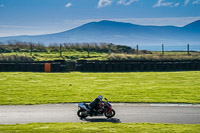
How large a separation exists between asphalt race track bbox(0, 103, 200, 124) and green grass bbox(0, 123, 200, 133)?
1186mm

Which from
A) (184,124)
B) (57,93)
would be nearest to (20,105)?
(57,93)

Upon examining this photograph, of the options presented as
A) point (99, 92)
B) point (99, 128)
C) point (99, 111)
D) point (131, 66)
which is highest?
point (131, 66)

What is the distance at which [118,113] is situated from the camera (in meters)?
16.0

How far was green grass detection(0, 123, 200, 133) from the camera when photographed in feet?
39.0

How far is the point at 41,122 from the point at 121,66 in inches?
968

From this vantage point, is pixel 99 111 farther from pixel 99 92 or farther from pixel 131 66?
pixel 131 66

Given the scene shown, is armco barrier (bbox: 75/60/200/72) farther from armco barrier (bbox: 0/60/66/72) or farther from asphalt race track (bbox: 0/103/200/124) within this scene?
asphalt race track (bbox: 0/103/200/124)

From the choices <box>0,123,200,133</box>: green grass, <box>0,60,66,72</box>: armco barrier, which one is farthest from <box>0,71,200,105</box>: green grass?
<box>0,60,66,72</box>: armco barrier

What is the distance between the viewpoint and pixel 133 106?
17672 millimetres

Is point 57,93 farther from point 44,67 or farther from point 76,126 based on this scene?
point 44,67

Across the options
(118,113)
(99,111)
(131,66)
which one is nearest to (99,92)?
(118,113)

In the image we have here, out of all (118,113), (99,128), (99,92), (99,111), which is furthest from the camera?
(99,92)

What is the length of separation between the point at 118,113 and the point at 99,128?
372cm

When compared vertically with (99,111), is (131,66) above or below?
above
